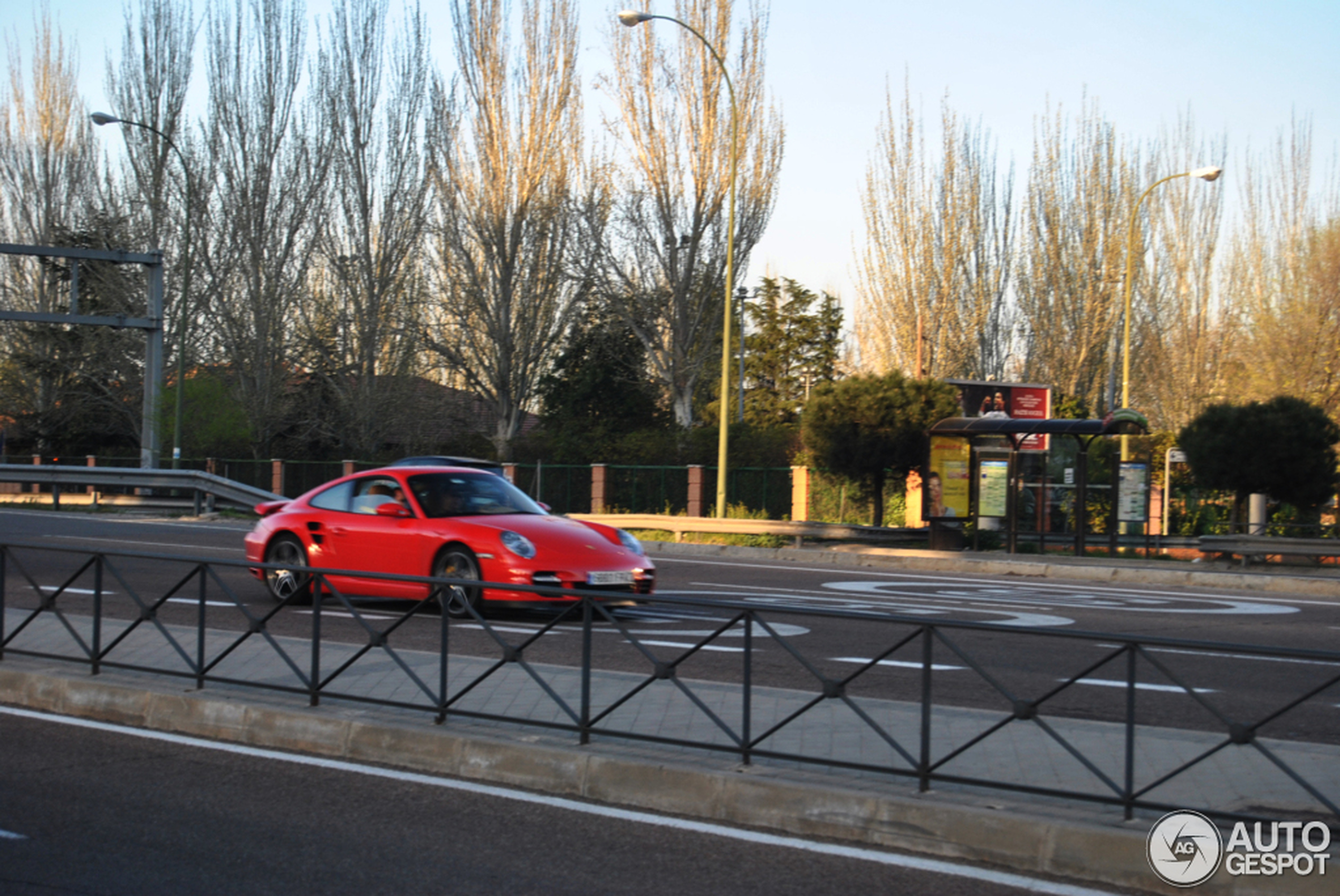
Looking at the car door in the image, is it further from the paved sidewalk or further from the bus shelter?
the bus shelter

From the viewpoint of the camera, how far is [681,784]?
5516mm

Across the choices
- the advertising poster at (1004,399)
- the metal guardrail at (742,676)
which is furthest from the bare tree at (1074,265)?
the metal guardrail at (742,676)

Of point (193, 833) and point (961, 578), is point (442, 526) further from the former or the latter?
point (961, 578)

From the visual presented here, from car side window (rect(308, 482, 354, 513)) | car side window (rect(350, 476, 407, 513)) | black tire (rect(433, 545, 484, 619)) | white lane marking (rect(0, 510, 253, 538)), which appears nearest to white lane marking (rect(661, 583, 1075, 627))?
black tire (rect(433, 545, 484, 619))

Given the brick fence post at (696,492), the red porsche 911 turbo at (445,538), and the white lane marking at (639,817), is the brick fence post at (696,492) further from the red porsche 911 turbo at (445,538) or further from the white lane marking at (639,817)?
the white lane marking at (639,817)

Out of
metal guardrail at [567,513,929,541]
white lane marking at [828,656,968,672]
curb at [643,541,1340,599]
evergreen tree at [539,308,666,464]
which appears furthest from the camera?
evergreen tree at [539,308,666,464]

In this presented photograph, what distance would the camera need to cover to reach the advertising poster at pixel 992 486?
22.2m

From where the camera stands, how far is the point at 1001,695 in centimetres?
539

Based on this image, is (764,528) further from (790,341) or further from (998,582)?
(790,341)

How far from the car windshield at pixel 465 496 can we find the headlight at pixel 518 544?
2.34 ft

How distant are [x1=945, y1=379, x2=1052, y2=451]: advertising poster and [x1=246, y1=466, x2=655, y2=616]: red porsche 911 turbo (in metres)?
18.5

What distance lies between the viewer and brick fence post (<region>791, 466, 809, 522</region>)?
2706cm

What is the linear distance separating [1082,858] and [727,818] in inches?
57.8

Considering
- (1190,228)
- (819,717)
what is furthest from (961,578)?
(1190,228)
